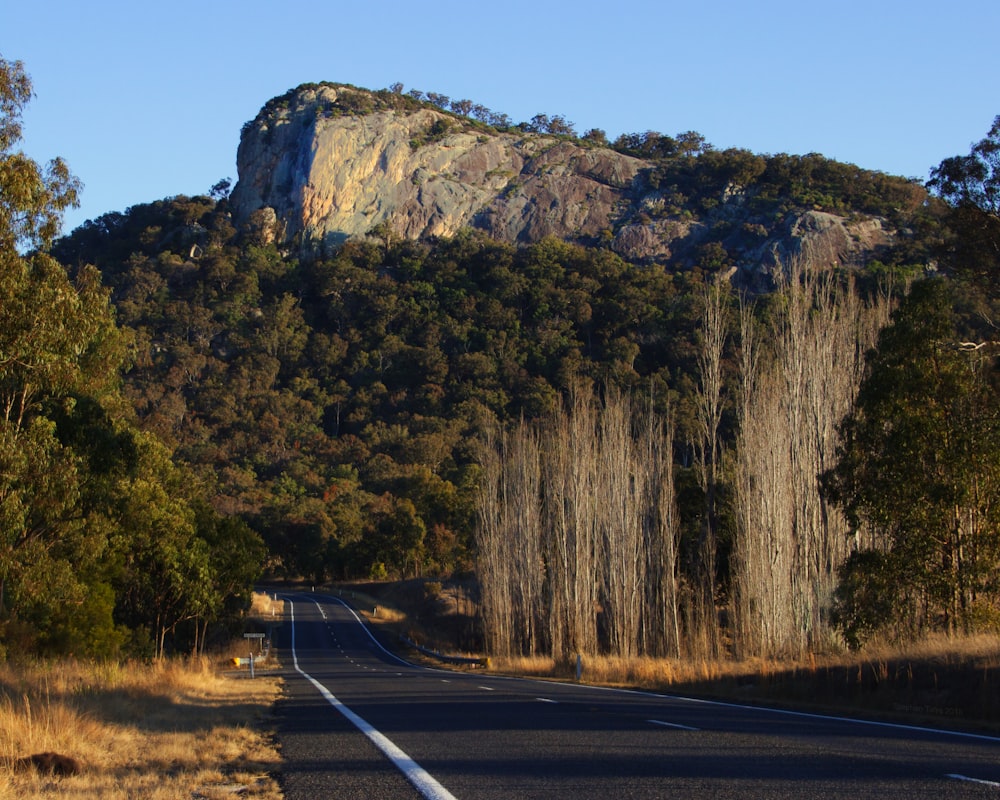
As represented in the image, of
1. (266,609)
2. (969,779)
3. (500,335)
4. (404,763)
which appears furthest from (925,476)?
(500,335)

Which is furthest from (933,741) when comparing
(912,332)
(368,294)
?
(368,294)

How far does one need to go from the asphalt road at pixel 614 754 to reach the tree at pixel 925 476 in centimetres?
695

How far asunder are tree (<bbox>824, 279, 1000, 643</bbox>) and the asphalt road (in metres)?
6.95

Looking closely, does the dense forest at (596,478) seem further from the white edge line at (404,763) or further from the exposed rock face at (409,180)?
the exposed rock face at (409,180)

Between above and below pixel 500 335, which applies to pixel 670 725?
below

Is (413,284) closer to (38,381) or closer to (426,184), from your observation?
(426,184)

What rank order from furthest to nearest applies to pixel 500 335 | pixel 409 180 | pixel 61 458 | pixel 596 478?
pixel 409 180, pixel 500 335, pixel 596 478, pixel 61 458

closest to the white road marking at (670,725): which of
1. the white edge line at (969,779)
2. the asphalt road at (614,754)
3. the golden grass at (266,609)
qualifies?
the asphalt road at (614,754)

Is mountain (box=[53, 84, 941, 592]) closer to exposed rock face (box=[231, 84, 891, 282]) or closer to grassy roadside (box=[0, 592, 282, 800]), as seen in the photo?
exposed rock face (box=[231, 84, 891, 282])

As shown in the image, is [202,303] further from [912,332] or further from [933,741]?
[933,741]

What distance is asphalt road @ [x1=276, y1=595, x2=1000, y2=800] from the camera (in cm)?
720

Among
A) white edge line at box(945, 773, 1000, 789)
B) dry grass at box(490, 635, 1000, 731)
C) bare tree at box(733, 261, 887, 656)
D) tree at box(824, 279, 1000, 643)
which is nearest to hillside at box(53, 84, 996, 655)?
bare tree at box(733, 261, 887, 656)

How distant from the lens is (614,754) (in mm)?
8992

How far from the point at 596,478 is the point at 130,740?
1276 inches
